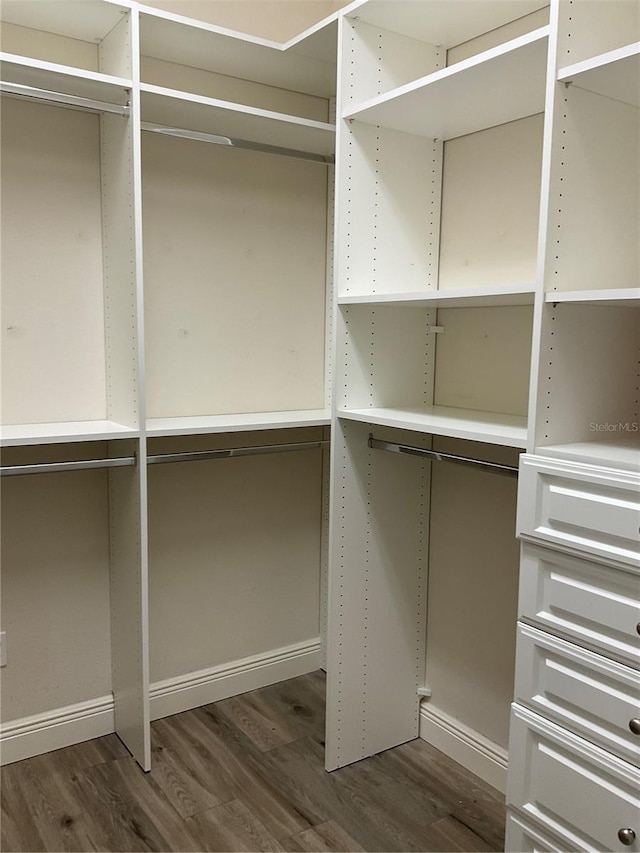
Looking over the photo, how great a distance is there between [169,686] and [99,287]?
1427 millimetres

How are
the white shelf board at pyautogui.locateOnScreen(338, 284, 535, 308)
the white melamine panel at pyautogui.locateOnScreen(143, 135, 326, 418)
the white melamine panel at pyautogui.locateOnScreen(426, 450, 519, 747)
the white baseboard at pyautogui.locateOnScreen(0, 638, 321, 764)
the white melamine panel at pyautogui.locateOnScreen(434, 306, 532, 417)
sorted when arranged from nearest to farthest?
the white shelf board at pyautogui.locateOnScreen(338, 284, 535, 308), the white melamine panel at pyautogui.locateOnScreen(434, 306, 532, 417), the white melamine panel at pyautogui.locateOnScreen(426, 450, 519, 747), the white baseboard at pyautogui.locateOnScreen(0, 638, 321, 764), the white melamine panel at pyautogui.locateOnScreen(143, 135, 326, 418)

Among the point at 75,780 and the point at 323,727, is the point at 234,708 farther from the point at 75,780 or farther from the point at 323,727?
the point at 75,780

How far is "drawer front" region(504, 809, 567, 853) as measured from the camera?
4.98 feet

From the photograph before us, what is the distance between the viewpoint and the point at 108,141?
2219 millimetres

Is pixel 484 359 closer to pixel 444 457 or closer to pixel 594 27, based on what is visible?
pixel 444 457

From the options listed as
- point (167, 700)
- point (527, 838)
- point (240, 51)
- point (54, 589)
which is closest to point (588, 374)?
point (527, 838)

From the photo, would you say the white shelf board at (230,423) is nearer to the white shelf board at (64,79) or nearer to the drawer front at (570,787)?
the white shelf board at (64,79)

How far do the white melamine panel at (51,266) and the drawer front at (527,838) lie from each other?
167 cm

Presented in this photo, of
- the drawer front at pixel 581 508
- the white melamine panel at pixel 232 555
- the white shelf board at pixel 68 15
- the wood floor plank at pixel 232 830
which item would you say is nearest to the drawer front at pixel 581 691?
the drawer front at pixel 581 508

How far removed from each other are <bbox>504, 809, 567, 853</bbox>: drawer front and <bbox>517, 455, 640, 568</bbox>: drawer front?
0.63 m

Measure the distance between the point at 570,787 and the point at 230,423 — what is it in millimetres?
1354

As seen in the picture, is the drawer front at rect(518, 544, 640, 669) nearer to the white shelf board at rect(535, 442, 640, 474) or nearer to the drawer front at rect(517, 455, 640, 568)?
the drawer front at rect(517, 455, 640, 568)

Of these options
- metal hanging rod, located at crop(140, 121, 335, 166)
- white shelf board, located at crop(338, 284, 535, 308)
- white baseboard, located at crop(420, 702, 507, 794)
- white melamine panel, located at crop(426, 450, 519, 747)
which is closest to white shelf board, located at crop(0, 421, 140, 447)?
white shelf board, located at crop(338, 284, 535, 308)

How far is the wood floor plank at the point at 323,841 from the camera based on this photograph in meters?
1.95
